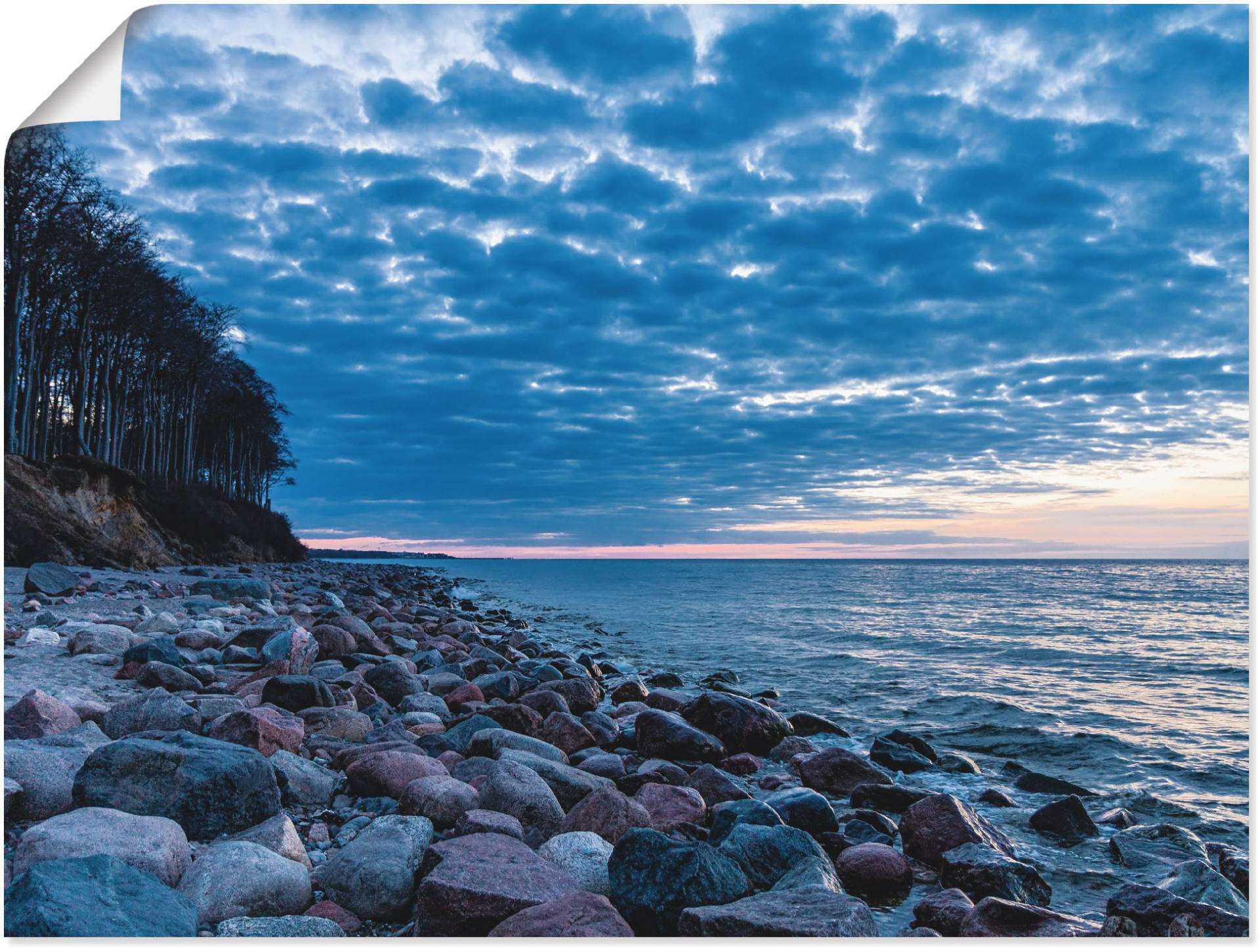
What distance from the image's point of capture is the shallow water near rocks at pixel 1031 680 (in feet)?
17.4

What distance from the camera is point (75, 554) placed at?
42.8ft

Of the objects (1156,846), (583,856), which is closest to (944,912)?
(583,856)

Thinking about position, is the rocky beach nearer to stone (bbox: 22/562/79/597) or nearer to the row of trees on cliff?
stone (bbox: 22/562/79/597)

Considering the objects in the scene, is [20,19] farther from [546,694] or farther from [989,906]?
[546,694]

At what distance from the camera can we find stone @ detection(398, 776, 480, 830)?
3.77 metres

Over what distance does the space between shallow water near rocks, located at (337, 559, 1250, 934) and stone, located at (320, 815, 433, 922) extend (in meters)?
2.19

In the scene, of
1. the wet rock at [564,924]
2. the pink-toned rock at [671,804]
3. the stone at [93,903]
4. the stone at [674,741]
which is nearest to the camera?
the stone at [93,903]

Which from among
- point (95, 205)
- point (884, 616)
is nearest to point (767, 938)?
point (95, 205)

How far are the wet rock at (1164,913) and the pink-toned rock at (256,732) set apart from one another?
14.1 feet

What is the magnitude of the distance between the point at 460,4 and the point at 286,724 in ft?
14.0

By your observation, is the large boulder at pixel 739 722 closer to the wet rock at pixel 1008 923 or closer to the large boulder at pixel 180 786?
the wet rock at pixel 1008 923

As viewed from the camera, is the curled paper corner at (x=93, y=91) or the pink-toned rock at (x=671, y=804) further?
the pink-toned rock at (x=671, y=804)

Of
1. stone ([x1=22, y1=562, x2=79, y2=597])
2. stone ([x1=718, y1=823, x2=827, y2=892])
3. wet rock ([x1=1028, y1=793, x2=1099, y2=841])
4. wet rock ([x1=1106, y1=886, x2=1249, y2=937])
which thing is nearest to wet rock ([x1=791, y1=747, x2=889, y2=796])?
wet rock ([x1=1028, y1=793, x2=1099, y2=841])

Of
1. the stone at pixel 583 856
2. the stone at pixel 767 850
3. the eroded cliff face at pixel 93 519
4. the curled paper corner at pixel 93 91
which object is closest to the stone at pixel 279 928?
the stone at pixel 583 856
